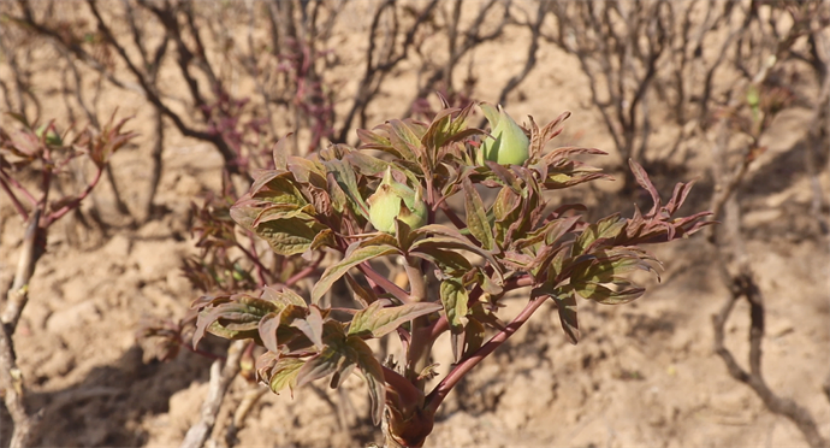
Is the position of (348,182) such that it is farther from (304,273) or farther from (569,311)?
(304,273)

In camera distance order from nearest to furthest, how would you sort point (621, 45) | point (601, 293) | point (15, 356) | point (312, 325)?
point (312, 325), point (601, 293), point (15, 356), point (621, 45)

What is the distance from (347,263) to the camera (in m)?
0.66

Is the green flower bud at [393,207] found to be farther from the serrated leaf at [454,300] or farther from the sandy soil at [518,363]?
the sandy soil at [518,363]

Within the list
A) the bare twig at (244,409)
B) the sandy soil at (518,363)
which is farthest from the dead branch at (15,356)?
the sandy soil at (518,363)

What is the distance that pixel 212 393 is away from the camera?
4.73 ft

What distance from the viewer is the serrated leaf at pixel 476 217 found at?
2.30 feet

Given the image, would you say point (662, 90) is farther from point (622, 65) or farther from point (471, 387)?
point (471, 387)

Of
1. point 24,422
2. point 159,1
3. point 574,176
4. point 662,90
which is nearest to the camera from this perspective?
point 574,176

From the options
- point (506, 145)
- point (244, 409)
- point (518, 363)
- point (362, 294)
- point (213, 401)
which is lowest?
point (518, 363)

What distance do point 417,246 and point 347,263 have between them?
7cm

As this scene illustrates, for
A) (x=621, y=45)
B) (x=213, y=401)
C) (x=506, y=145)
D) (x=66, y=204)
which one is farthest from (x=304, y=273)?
(x=621, y=45)

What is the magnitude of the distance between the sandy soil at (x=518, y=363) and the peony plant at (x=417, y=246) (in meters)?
1.45

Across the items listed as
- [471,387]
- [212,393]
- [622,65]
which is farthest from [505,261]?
[622,65]

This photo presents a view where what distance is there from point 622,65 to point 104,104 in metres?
3.31
